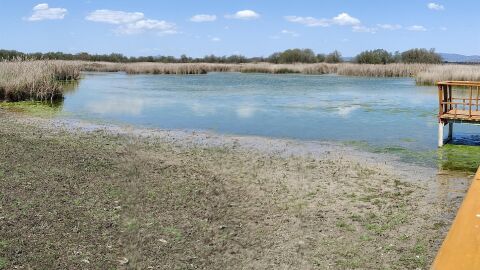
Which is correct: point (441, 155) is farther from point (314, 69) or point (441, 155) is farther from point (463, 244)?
point (314, 69)

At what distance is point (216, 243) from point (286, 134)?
8458 mm

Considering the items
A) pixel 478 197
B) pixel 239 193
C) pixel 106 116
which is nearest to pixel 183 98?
pixel 106 116

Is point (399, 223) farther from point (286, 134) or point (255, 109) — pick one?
point (255, 109)

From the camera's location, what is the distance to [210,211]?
6.25 metres

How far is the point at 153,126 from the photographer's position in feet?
49.1

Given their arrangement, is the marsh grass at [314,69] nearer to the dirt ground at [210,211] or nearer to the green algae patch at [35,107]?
the green algae patch at [35,107]

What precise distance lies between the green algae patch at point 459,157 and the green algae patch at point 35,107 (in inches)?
498

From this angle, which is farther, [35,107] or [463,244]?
[35,107]

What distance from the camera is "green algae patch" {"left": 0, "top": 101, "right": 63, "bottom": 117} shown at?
1727cm

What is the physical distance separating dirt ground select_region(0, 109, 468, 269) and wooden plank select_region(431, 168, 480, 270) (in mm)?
1696

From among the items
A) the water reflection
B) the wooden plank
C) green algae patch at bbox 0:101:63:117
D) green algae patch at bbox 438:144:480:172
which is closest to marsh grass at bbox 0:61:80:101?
green algae patch at bbox 0:101:63:117

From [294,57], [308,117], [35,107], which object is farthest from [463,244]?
[294,57]

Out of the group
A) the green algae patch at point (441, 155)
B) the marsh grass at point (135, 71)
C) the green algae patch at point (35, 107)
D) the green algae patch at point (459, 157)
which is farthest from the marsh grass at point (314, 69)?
the green algae patch at point (35, 107)

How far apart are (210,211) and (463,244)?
3895 millimetres
